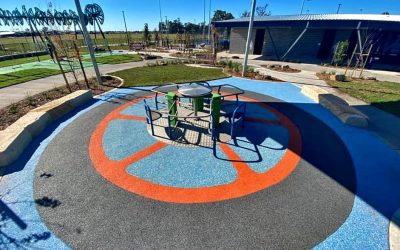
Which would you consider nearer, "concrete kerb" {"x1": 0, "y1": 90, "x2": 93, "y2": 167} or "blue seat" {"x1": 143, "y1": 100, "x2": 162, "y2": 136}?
"concrete kerb" {"x1": 0, "y1": 90, "x2": 93, "y2": 167}

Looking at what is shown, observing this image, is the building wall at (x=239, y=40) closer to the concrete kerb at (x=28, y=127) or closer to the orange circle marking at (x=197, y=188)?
the concrete kerb at (x=28, y=127)

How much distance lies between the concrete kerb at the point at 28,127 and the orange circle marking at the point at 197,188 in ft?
6.10

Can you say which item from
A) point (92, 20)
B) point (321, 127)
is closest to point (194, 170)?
point (321, 127)

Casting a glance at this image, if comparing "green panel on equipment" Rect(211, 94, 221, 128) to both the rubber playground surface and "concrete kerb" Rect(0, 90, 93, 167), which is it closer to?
the rubber playground surface

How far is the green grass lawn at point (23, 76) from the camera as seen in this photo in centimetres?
1329

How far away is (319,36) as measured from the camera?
80.0 ft

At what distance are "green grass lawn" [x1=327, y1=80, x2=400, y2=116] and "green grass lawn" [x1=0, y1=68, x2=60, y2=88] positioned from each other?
70.3 ft

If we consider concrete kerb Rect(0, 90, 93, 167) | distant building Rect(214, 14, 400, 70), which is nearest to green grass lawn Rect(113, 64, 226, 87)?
concrete kerb Rect(0, 90, 93, 167)

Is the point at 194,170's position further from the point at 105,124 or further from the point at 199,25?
the point at 199,25

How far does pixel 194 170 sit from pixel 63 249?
3000mm

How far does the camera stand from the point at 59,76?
15.3m

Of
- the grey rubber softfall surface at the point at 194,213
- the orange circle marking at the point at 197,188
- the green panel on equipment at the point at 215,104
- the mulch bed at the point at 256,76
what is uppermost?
the green panel on equipment at the point at 215,104

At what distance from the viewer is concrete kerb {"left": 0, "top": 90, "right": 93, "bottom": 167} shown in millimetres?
5348

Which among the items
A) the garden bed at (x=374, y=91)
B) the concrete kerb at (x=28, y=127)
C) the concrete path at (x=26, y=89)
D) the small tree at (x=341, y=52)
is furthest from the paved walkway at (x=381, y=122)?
the concrete path at (x=26, y=89)
